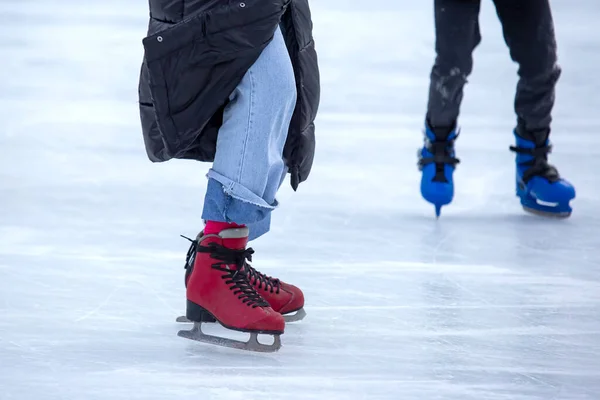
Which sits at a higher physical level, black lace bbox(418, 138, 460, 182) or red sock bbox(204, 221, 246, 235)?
black lace bbox(418, 138, 460, 182)

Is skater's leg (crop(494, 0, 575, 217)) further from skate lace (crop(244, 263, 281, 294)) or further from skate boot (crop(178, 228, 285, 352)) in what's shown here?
skate boot (crop(178, 228, 285, 352))

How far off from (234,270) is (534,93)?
1398 mm

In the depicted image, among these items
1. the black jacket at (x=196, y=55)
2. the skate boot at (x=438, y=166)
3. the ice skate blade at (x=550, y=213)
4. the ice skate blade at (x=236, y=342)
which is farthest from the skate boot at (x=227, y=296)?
the ice skate blade at (x=550, y=213)

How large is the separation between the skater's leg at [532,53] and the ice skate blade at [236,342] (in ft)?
4.65

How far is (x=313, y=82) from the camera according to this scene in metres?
1.82

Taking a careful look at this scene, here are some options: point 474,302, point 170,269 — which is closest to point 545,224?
point 474,302

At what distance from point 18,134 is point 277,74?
2.17m

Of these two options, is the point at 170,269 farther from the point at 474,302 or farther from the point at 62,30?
the point at 62,30

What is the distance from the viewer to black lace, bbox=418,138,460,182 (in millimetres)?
2783

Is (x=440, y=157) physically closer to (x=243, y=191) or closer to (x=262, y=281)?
(x=262, y=281)

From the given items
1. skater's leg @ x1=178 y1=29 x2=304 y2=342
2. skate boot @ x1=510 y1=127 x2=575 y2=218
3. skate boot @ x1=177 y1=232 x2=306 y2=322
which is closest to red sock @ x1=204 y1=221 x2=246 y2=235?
skater's leg @ x1=178 y1=29 x2=304 y2=342

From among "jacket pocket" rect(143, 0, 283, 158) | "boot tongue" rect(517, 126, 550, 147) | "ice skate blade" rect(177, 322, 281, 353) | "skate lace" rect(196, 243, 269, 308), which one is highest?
"jacket pocket" rect(143, 0, 283, 158)

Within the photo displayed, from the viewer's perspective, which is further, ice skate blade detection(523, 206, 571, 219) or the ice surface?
ice skate blade detection(523, 206, 571, 219)

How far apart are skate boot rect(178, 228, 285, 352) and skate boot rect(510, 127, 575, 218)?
125 centimetres
